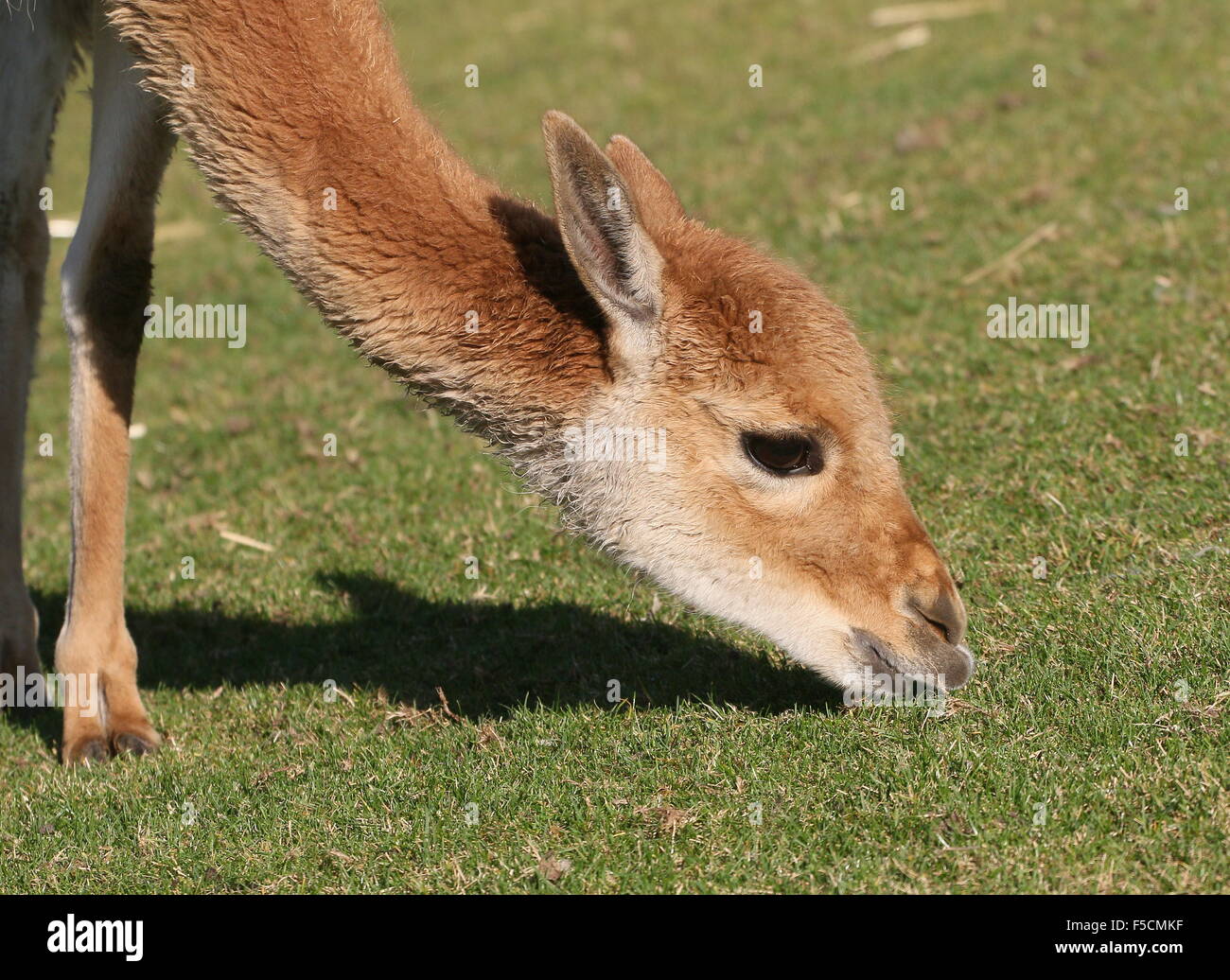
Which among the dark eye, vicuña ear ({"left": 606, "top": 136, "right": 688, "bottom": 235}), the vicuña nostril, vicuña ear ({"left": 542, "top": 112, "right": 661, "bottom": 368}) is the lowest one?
the vicuña nostril

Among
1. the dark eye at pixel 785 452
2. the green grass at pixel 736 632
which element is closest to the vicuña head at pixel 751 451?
the dark eye at pixel 785 452

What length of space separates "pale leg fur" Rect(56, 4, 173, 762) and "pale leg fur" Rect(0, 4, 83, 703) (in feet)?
0.60

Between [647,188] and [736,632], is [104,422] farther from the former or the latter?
[736,632]

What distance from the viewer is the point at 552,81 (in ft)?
55.4

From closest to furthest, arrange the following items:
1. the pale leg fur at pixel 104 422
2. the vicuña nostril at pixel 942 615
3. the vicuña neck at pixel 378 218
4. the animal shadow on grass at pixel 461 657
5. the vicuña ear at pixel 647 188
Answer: the vicuña nostril at pixel 942 615 → the vicuña neck at pixel 378 218 → the vicuña ear at pixel 647 188 → the animal shadow on grass at pixel 461 657 → the pale leg fur at pixel 104 422

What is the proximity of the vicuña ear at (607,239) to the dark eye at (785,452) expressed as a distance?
412 millimetres

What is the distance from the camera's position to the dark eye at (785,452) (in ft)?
14.6

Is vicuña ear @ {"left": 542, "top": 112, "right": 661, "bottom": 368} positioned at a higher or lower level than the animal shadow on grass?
higher

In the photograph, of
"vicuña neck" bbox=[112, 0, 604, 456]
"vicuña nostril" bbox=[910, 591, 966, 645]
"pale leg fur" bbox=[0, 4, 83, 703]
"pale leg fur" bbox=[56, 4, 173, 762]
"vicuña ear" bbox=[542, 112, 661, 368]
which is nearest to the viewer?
"vicuña ear" bbox=[542, 112, 661, 368]

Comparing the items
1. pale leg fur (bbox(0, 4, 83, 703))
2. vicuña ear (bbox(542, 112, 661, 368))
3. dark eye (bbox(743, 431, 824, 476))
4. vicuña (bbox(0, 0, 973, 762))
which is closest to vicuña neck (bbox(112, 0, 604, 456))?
vicuña (bbox(0, 0, 973, 762))

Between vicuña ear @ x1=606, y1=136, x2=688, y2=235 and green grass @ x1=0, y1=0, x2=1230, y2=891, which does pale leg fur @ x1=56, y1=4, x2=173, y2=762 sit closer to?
green grass @ x1=0, y1=0, x2=1230, y2=891

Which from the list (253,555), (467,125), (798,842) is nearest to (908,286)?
(253,555)

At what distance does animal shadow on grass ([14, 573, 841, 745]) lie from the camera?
5.30 meters

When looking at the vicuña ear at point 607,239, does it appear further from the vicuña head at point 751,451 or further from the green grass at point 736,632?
the green grass at point 736,632
